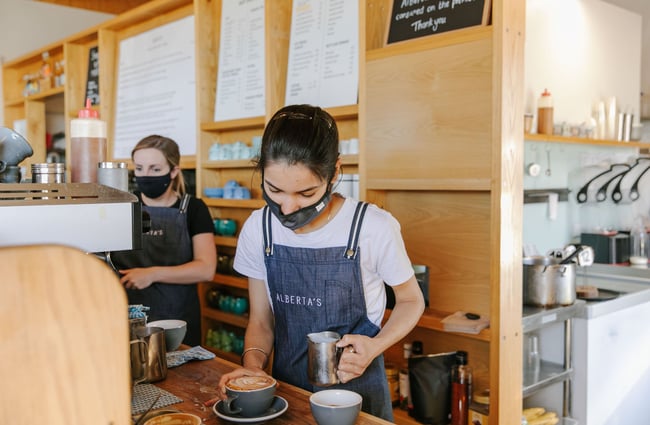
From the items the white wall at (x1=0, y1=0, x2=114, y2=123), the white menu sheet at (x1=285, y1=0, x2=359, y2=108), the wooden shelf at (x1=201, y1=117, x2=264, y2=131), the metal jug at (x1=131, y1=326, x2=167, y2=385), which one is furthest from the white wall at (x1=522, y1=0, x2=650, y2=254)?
the white wall at (x1=0, y1=0, x2=114, y2=123)

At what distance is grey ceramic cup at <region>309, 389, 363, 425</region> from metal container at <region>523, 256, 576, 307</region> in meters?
1.98

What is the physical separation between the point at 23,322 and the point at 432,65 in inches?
90.3

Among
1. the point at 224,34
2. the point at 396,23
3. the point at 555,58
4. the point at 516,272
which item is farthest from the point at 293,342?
the point at 555,58

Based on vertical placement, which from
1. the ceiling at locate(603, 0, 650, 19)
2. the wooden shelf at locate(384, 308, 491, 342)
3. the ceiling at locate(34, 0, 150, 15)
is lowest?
the wooden shelf at locate(384, 308, 491, 342)

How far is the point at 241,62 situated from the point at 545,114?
6.60 feet

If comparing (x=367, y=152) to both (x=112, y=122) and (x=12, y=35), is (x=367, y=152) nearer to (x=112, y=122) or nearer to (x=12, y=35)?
(x=112, y=122)

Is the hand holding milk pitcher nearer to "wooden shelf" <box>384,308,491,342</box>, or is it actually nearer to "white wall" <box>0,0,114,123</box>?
"wooden shelf" <box>384,308,491,342</box>

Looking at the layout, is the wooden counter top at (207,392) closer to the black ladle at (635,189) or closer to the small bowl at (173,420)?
the small bowl at (173,420)

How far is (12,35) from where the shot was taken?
22.0 ft

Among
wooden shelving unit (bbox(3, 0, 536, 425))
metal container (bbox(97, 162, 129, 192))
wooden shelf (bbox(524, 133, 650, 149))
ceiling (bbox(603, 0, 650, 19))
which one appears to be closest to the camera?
metal container (bbox(97, 162, 129, 192))

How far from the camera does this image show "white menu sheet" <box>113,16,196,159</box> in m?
4.31

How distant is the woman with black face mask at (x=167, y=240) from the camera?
8.93 ft

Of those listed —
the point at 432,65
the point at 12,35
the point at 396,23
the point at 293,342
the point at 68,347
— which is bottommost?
the point at 293,342

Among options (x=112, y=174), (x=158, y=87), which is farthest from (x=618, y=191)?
(x=112, y=174)
